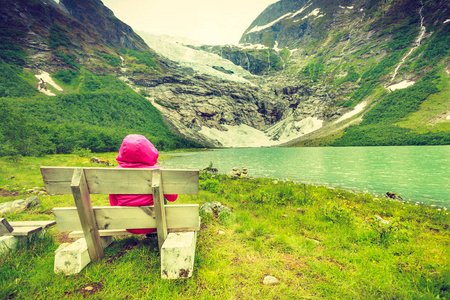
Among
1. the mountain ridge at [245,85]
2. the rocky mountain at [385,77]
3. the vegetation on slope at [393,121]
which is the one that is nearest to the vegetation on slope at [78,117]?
the mountain ridge at [245,85]

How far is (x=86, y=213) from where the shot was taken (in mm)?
3031

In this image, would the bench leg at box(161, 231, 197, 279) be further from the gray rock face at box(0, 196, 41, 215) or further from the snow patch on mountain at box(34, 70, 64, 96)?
the snow patch on mountain at box(34, 70, 64, 96)

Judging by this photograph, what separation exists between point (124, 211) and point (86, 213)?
0.64 metres

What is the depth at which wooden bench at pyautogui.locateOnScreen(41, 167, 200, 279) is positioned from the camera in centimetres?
288

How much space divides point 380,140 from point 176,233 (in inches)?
5438

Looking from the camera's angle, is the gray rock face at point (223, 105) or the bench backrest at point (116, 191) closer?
the bench backrest at point (116, 191)

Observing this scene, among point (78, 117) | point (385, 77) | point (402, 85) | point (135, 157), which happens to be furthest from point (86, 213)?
point (385, 77)

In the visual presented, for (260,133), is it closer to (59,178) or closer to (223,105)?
(223,105)

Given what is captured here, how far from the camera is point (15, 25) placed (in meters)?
136

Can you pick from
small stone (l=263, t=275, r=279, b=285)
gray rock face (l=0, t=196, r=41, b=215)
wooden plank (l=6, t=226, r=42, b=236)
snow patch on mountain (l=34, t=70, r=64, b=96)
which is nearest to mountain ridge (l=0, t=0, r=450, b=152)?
snow patch on mountain (l=34, t=70, r=64, b=96)

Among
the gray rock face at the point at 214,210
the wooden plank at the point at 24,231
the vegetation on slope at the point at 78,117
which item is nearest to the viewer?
the wooden plank at the point at 24,231

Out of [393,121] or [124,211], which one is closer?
[124,211]

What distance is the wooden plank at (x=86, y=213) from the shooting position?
112 inches

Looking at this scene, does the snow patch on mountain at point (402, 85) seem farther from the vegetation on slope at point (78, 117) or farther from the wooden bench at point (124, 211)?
the wooden bench at point (124, 211)
